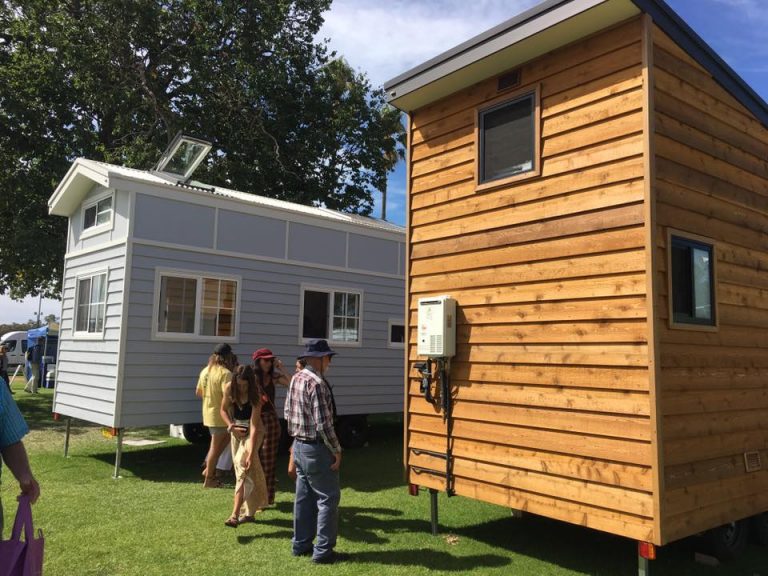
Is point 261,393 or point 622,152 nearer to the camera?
point 622,152

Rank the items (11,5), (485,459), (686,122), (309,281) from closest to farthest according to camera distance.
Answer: (686,122) < (485,459) < (309,281) < (11,5)

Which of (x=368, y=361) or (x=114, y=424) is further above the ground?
(x=368, y=361)

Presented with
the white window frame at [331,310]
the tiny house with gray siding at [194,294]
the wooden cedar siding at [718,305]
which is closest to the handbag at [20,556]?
the wooden cedar siding at [718,305]

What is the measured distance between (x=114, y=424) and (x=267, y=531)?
3677 millimetres

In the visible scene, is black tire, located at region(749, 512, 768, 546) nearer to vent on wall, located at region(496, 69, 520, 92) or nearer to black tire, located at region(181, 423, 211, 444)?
vent on wall, located at region(496, 69, 520, 92)

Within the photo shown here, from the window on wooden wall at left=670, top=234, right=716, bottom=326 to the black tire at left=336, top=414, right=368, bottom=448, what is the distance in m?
7.65

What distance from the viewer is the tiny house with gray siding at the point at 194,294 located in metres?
9.00

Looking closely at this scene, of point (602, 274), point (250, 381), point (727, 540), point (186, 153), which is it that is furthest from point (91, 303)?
point (727, 540)

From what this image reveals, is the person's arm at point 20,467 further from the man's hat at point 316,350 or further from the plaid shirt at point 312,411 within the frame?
the man's hat at point 316,350

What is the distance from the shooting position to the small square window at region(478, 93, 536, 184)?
5.39 meters

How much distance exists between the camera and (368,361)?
38.1 feet

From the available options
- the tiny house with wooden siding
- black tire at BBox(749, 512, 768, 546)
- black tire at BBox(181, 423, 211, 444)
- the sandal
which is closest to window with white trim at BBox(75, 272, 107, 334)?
black tire at BBox(181, 423, 211, 444)

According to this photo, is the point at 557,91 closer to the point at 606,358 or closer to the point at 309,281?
the point at 606,358

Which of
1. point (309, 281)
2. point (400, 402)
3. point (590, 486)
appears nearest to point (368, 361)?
point (400, 402)
